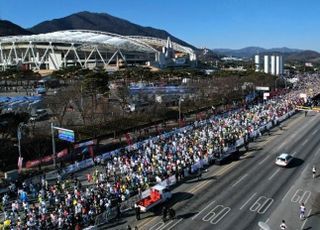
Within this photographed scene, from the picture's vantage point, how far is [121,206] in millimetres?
26828

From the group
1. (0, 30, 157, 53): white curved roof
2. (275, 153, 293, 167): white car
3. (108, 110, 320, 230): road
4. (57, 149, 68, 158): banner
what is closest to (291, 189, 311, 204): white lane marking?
(108, 110, 320, 230): road

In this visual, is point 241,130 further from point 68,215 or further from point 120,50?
point 120,50

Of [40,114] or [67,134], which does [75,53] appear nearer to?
[40,114]

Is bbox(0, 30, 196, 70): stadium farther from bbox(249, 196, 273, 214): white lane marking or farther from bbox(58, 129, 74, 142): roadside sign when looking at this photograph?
bbox(249, 196, 273, 214): white lane marking

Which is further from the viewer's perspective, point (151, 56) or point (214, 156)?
point (151, 56)

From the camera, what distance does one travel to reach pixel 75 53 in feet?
494

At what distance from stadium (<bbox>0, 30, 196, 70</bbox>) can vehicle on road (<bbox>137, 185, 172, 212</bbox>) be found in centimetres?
12076

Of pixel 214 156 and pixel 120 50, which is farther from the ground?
pixel 120 50

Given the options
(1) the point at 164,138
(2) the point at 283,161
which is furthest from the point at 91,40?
(2) the point at 283,161

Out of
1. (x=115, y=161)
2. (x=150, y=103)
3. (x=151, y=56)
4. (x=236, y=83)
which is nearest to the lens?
(x=115, y=161)

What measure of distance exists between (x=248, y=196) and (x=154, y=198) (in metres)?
6.78

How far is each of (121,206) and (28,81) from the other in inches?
3130

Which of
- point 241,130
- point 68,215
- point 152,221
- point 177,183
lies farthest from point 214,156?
point 68,215

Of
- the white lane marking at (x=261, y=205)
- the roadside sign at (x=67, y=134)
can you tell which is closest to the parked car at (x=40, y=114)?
the roadside sign at (x=67, y=134)
